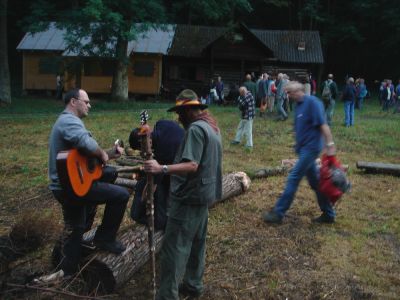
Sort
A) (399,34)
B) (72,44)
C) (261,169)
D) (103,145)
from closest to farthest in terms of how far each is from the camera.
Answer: (261,169), (103,145), (72,44), (399,34)

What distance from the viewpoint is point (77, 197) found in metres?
4.81

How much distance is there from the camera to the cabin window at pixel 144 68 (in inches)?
1245

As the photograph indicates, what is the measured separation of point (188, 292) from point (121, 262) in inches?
28.8

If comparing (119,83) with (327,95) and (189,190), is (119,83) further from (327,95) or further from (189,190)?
(189,190)

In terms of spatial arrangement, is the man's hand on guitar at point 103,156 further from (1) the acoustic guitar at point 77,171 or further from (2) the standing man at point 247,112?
(2) the standing man at point 247,112

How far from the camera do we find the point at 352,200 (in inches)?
328

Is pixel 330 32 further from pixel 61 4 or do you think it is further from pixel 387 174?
pixel 387 174

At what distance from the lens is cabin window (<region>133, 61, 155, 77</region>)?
31.6 metres

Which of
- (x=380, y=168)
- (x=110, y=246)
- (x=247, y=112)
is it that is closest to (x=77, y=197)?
(x=110, y=246)

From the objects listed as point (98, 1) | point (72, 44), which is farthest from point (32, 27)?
point (98, 1)

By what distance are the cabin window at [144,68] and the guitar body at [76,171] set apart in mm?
27130

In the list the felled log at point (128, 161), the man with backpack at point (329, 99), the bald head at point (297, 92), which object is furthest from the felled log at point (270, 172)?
the man with backpack at point (329, 99)

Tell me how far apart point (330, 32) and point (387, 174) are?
36.5 meters

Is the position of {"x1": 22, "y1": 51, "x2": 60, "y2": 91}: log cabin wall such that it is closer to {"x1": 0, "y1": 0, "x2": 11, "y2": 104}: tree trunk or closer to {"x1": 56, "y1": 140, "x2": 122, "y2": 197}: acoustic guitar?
{"x1": 0, "y1": 0, "x2": 11, "y2": 104}: tree trunk
